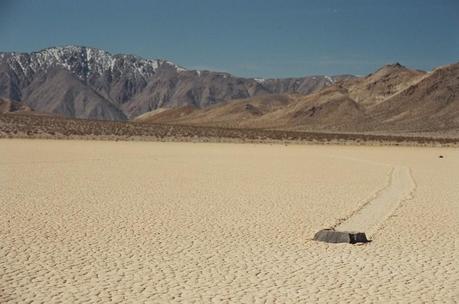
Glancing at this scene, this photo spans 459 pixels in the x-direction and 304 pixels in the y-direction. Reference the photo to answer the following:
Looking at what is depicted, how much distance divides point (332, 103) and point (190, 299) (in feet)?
422

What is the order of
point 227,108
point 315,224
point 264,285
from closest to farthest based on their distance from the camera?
point 264,285
point 315,224
point 227,108

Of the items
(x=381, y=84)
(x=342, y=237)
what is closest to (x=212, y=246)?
(x=342, y=237)

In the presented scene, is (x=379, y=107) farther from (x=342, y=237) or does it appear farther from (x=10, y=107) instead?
(x=342, y=237)

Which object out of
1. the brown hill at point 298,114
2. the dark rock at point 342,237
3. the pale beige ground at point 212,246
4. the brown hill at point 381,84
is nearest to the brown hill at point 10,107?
the brown hill at point 298,114

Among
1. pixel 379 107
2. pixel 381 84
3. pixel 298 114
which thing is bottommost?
pixel 298 114

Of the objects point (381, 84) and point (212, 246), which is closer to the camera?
point (212, 246)

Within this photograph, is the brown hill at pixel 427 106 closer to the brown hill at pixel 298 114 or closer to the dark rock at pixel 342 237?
the brown hill at pixel 298 114

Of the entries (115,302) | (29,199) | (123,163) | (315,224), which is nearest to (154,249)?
(115,302)

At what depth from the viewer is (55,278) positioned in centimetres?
777

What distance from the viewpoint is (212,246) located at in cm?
995

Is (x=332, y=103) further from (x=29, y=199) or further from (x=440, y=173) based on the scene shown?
(x=29, y=199)

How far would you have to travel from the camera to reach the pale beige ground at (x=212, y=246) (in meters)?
7.41

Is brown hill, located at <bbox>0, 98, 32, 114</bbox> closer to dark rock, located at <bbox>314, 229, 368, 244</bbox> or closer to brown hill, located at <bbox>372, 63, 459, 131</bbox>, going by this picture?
brown hill, located at <bbox>372, 63, 459, 131</bbox>

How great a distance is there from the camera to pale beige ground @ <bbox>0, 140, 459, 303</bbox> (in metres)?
7.41
